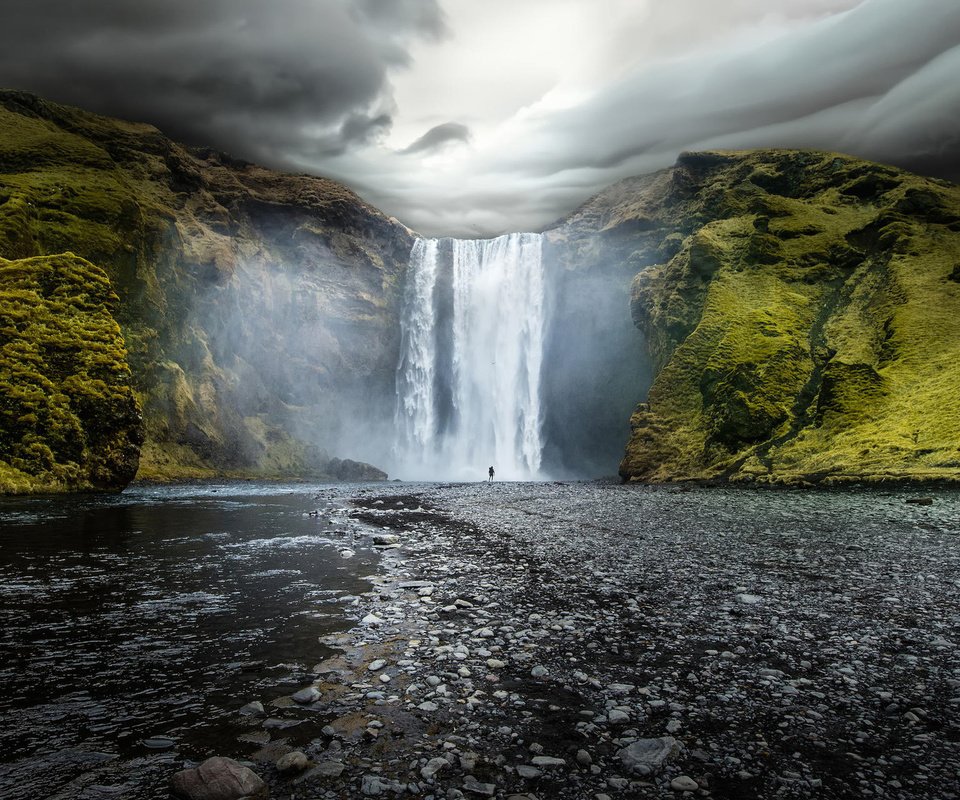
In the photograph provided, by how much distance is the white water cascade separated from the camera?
3506 inches

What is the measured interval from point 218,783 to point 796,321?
68.2 meters

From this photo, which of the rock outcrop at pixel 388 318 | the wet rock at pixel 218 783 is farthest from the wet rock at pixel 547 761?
the rock outcrop at pixel 388 318

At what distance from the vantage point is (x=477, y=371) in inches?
3654

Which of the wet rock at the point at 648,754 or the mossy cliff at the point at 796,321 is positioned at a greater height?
the mossy cliff at the point at 796,321

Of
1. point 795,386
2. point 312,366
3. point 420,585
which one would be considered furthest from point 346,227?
point 420,585

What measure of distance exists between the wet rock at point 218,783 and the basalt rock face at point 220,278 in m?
61.7

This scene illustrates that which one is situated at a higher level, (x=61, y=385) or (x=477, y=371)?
(x=477, y=371)

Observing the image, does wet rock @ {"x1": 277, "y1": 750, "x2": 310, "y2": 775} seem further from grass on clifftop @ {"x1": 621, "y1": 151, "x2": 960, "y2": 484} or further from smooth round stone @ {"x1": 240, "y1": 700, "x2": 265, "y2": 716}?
grass on clifftop @ {"x1": 621, "y1": 151, "x2": 960, "y2": 484}

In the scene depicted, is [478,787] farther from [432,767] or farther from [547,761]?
[547,761]

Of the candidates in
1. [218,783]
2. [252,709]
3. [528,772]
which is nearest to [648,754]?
[528,772]

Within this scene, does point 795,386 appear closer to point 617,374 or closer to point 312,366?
point 617,374

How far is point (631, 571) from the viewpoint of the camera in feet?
38.9

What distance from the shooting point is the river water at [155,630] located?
5.04 meters

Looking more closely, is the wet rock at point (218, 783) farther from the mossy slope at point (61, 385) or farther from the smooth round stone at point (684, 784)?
the mossy slope at point (61, 385)
